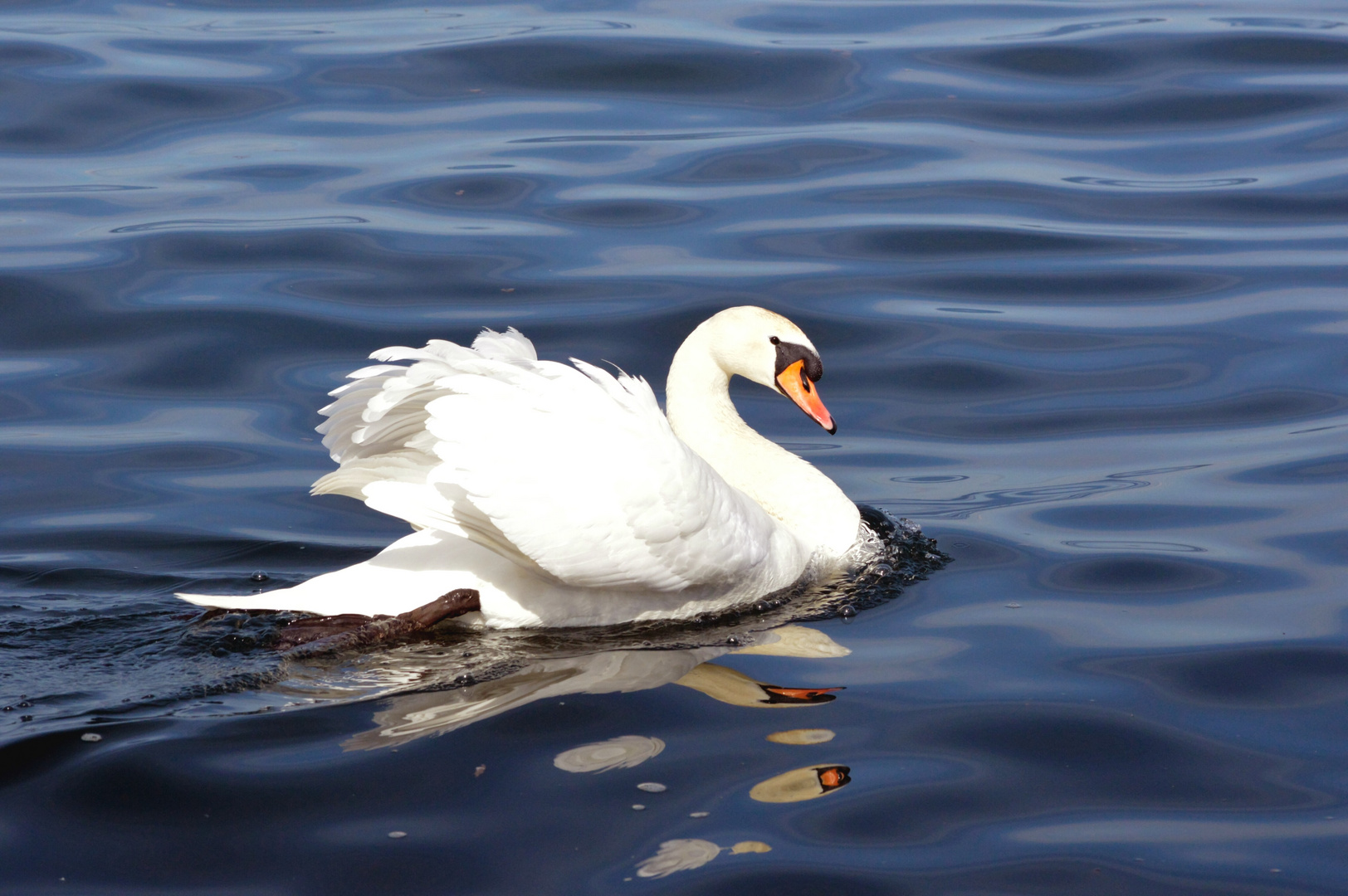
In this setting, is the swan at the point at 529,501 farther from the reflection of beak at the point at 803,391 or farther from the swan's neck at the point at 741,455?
the reflection of beak at the point at 803,391

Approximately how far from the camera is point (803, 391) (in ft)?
24.0

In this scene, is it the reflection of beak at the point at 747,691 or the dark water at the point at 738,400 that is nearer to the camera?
the dark water at the point at 738,400

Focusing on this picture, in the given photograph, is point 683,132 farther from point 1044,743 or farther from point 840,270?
point 1044,743

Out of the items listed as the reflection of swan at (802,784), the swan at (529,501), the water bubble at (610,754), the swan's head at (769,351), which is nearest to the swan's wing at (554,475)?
the swan at (529,501)

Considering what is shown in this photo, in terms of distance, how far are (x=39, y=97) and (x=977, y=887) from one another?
11984mm

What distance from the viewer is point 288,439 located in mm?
8398

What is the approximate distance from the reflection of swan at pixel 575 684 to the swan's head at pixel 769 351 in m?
1.52

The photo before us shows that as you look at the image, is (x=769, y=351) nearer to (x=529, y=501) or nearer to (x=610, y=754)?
(x=529, y=501)

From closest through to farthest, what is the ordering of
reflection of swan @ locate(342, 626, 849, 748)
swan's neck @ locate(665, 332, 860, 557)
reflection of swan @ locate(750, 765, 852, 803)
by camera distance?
reflection of swan @ locate(750, 765, 852, 803) < reflection of swan @ locate(342, 626, 849, 748) < swan's neck @ locate(665, 332, 860, 557)

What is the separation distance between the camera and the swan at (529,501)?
5.70m

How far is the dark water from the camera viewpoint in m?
4.63

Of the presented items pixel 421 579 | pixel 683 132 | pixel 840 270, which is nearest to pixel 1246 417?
pixel 840 270

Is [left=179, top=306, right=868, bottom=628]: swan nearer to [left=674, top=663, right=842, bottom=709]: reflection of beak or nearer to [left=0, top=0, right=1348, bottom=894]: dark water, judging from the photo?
[left=0, top=0, right=1348, bottom=894]: dark water

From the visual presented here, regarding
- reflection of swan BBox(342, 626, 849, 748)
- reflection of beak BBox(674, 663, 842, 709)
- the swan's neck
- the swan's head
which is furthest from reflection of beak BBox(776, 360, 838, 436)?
reflection of beak BBox(674, 663, 842, 709)
